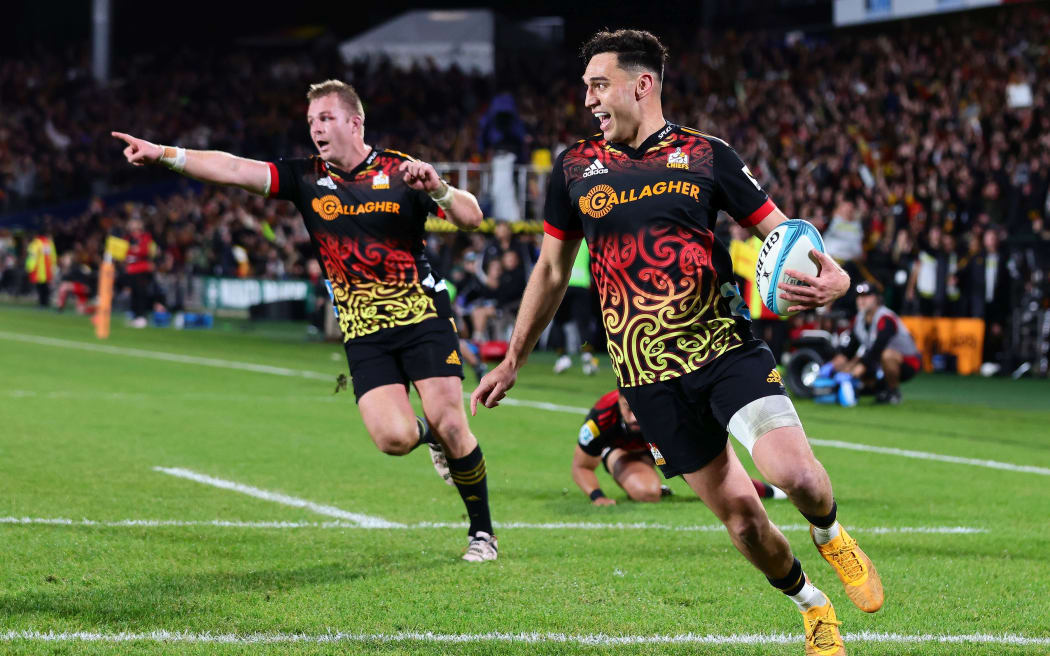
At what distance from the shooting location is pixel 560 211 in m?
5.50

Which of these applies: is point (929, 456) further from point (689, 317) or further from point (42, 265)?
point (42, 265)

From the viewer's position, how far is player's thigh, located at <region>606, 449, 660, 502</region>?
30.4 feet

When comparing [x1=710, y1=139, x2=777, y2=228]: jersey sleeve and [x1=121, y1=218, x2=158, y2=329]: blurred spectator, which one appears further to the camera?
[x1=121, y1=218, x2=158, y2=329]: blurred spectator

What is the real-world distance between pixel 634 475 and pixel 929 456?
3.88m

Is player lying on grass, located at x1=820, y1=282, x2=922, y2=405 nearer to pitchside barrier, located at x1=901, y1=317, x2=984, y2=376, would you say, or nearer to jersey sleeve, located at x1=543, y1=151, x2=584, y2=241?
pitchside barrier, located at x1=901, y1=317, x2=984, y2=376

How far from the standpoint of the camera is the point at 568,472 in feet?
35.4

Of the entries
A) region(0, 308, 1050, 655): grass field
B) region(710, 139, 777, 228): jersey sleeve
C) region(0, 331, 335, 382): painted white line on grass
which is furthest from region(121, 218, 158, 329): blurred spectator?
region(710, 139, 777, 228): jersey sleeve

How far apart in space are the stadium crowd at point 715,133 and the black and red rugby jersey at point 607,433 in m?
5.53

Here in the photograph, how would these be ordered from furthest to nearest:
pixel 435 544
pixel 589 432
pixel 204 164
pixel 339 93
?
pixel 589 432 → pixel 435 544 → pixel 339 93 → pixel 204 164

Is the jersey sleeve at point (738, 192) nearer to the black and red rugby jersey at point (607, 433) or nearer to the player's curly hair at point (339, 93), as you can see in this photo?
the player's curly hair at point (339, 93)

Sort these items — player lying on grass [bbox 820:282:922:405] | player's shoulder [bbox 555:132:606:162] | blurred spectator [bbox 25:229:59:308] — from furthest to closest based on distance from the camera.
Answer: blurred spectator [bbox 25:229:59:308] → player lying on grass [bbox 820:282:922:405] → player's shoulder [bbox 555:132:606:162]

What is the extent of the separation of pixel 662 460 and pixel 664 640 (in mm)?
839

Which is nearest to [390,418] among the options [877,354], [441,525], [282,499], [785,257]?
[441,525]

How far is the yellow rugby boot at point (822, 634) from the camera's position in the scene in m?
5.05
